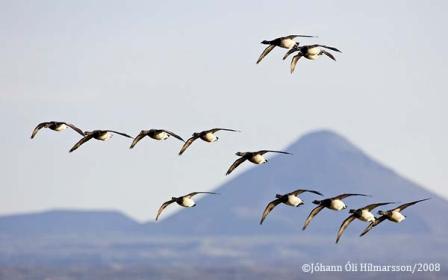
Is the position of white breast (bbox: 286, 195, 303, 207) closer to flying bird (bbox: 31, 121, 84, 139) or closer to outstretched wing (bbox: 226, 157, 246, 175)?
outstretched wing (bbox: 226, 157, 246, 175)

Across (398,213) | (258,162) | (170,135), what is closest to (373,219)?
(398,213)

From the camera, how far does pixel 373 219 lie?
96.8m

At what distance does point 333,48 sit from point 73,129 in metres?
19.1

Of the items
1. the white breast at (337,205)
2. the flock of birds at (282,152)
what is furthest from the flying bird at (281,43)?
the white breast at (337,205)

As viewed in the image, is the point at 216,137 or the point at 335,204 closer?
the point at 335,204

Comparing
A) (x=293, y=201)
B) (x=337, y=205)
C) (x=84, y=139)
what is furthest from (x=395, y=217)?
(x=84, y=139)

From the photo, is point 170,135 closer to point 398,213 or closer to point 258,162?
point 258,162

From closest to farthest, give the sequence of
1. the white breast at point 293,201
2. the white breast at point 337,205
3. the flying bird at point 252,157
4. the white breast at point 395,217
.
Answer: the white breast at point 337,205, the white breast at point 395,217, the white breast at point 293,201, the flying bird at point 252,157

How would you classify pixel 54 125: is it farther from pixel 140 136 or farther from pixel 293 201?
pixel 293 201

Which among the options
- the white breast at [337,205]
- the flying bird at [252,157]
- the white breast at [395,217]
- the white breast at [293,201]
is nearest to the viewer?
the white breast at [337,205]

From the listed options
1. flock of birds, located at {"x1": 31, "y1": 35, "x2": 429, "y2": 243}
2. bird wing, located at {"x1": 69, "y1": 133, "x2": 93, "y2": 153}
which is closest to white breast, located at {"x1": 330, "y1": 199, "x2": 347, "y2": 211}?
flock of birds, located at {"x1": 31, "y1": 35, "x2": 429, "y2": 243}

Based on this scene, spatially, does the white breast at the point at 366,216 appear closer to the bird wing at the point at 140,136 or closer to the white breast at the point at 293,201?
the white breast at the point at 293,201

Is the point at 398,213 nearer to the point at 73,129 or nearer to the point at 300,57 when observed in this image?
the point at 300,57

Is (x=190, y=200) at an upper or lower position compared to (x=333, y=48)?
lower
